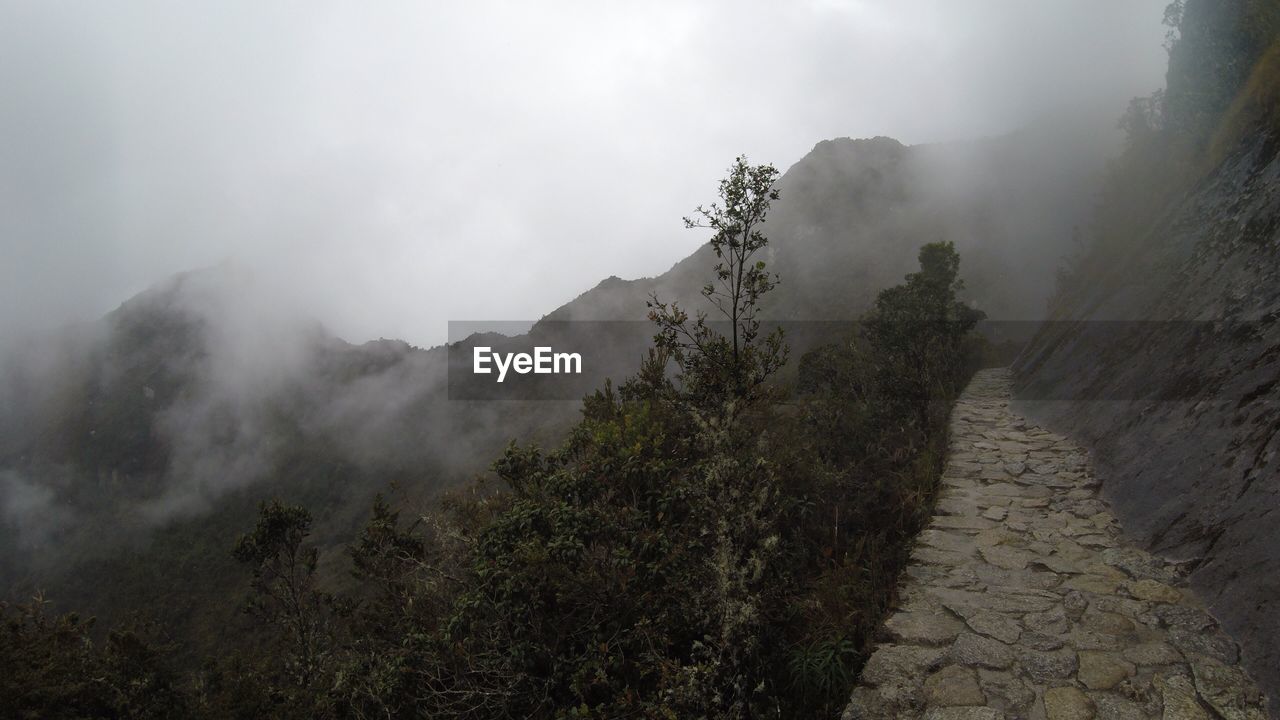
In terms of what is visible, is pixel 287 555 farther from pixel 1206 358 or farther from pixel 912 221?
pixel 912 221

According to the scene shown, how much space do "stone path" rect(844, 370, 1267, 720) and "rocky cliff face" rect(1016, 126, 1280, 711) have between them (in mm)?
199

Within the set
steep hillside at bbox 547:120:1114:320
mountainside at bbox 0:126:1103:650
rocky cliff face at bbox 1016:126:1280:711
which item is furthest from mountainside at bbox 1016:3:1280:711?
steep hillside at bbox 547:120:1114:320

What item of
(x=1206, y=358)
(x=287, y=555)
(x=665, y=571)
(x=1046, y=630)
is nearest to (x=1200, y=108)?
(x=1206, y=358)

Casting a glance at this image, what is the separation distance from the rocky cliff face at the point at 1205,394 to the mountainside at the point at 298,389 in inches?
344

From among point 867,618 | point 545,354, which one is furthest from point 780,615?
point 545,354

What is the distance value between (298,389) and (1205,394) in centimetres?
15034

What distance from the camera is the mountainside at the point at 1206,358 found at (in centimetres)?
389

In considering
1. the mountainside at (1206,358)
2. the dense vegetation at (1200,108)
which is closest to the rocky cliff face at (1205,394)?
the mountainside at (1206,358)

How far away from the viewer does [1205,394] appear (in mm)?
5348

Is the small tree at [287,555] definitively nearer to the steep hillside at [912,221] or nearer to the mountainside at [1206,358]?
the mountainside at [1206,358]

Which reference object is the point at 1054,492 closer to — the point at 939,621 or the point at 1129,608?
the point at 1129,608

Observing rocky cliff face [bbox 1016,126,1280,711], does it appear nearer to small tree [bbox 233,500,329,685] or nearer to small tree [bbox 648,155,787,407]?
small tree [bbox 648,155,787,407]

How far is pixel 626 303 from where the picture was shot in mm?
68062

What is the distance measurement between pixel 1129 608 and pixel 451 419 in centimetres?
8176
